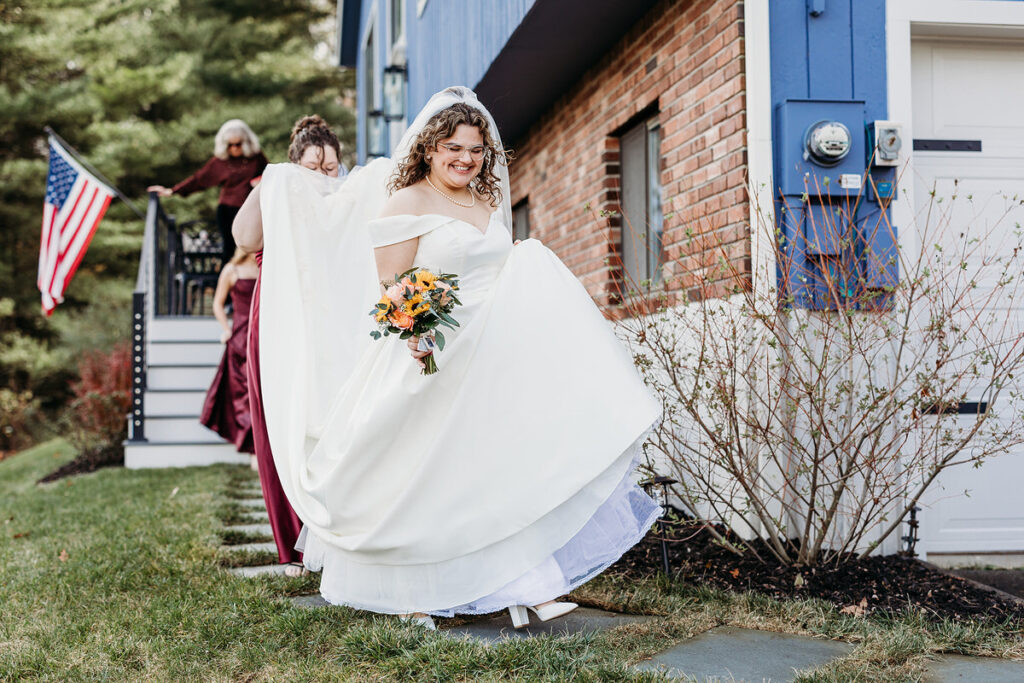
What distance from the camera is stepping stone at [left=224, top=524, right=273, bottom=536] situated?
5.08 metres

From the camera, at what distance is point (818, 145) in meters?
4.04

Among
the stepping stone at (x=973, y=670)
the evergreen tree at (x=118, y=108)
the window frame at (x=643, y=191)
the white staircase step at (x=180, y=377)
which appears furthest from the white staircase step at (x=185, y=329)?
the stepping stone at (x=973, y=670)

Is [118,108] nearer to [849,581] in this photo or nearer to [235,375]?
[235,375]

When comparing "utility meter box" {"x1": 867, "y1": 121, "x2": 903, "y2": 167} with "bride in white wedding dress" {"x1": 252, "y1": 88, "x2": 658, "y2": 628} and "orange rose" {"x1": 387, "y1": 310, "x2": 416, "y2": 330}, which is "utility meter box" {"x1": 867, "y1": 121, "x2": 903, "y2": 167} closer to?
"bride in white wedding dress" {"x1": 252, "y1": 88, "x2": 658, "y2": 628}

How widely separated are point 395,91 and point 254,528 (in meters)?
6.52

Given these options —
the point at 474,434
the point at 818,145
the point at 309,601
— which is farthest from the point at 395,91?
the point at 474,434

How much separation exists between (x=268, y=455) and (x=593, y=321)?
5.77ft

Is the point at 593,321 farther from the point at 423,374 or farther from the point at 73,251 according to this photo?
the point at 73,251

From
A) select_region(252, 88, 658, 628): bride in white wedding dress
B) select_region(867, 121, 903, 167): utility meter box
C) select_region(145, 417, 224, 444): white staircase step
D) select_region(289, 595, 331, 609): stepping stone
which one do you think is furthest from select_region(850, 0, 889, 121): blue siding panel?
select_region(145, 417, 224, 444): white staircase step

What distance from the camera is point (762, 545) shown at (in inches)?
166

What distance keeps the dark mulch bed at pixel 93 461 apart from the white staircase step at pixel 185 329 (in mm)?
1353

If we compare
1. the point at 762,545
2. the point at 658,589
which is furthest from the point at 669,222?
the point at 658,589

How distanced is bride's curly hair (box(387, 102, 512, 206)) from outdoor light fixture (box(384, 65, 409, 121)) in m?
6.76

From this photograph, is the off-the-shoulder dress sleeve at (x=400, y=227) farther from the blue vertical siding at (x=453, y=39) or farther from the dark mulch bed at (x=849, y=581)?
the blue vertical siding at (x=453, y=39)
